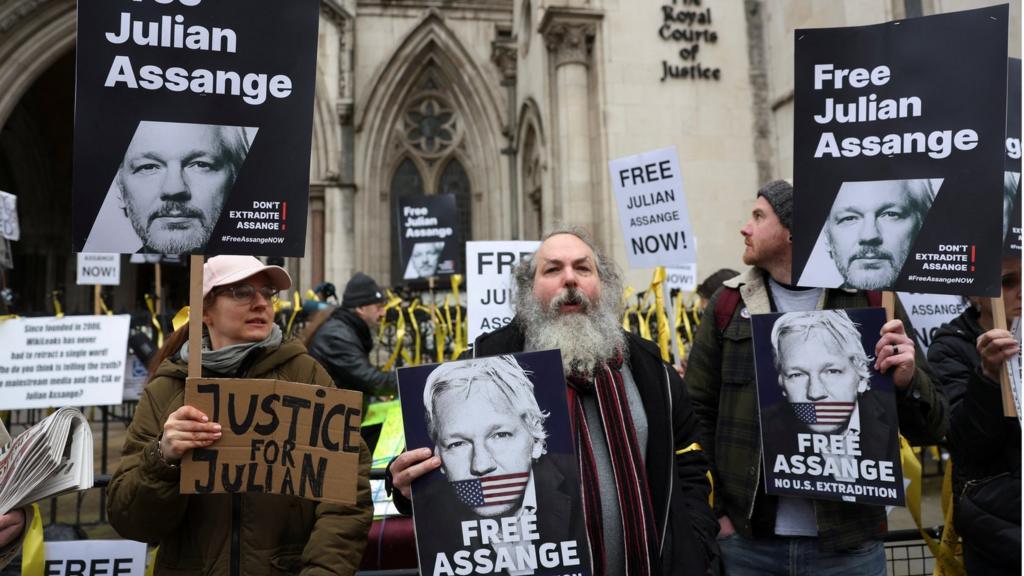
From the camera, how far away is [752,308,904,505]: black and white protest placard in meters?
2.27

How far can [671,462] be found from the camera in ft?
6.89

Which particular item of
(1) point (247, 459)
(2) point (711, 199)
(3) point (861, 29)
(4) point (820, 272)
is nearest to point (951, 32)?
(3) point (861, 29)

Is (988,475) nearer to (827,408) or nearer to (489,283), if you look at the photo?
(827,408)

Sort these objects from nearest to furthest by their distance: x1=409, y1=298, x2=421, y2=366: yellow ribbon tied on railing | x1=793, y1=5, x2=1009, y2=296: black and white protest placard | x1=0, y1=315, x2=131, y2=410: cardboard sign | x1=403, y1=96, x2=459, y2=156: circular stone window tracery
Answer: x1=793, y1=5, x2=1009, y2=296: black and white protest placard
x1=0, y1=315, x2=131, y2=410: cardboard sign
x1=409, y1=298, x2=421, y2=366: yellow ribbon tied on railing
x1=403, y1=96, x2=459, y2=156: circular stone window tracery

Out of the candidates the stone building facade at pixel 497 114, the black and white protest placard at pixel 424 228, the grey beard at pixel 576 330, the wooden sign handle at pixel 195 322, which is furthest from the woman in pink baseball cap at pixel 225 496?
the black and white protest placard at pixel 424 228

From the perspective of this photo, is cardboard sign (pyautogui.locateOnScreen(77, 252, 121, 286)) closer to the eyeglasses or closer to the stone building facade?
the stone building facade

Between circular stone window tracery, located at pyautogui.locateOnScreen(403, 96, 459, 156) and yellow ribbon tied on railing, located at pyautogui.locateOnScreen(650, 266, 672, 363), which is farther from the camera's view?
circular stone window tracery, located at pyautogui.locateOnScreen(403, 96, 459, 156)

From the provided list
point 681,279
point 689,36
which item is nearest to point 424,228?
point 681,279

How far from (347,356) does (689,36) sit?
8.97 meters

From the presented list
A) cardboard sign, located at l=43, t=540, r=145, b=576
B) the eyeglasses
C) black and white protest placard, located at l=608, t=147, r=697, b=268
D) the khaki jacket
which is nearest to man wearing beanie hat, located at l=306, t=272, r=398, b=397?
cardboard sign, located at l=43, t=540, r=145, b=576

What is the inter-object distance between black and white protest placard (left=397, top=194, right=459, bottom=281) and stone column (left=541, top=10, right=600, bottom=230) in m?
1.95

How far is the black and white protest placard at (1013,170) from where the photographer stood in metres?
2.65

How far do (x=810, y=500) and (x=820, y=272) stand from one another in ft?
2.60

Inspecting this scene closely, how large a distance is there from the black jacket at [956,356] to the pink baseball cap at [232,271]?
7.64 ft
